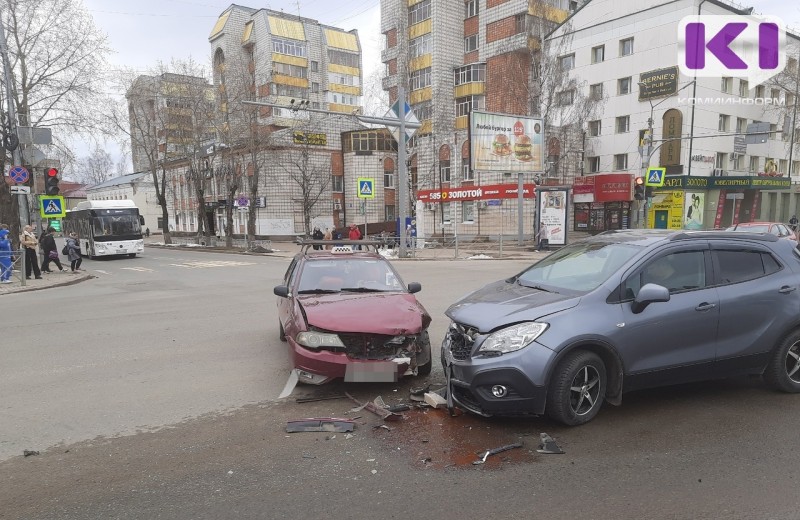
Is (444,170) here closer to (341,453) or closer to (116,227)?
(116,227)

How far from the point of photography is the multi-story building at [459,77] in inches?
1410

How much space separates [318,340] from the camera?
516 centimetres

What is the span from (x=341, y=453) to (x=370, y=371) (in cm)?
119

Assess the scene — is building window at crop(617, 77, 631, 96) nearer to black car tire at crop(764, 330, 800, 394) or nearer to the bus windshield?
the bus windshield

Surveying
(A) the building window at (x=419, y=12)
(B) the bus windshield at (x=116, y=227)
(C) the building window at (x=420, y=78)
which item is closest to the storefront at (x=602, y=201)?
(C) the building window at (x=420, y=78)

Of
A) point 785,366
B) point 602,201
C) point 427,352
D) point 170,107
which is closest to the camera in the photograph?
point 785,366

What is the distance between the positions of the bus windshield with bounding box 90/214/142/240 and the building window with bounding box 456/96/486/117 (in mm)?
29079

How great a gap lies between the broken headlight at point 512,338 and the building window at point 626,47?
39.0 meters

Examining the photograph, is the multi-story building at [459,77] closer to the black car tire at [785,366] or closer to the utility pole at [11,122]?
the utility pole at [11,122]

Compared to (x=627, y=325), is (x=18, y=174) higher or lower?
higher

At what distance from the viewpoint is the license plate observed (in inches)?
198

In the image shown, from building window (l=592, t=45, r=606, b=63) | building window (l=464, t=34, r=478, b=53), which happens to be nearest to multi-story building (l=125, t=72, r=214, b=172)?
building window (l=464, t=34, r=478, b=53)

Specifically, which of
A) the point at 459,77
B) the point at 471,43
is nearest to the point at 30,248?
the point at 459,77

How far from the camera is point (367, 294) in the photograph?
243 inches
